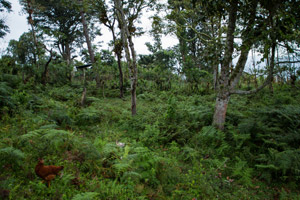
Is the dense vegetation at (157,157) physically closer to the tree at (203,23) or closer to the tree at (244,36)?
the tree at (244,36)

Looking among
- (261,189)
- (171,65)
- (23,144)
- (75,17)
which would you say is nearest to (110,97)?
(23,144)

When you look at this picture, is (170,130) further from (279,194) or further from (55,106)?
(55,106)

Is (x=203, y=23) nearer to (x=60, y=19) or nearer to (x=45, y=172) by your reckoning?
(x=45, y=172)

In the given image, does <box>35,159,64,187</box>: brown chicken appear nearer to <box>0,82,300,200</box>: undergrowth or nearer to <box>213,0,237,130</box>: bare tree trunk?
<box>0,82,300,200</box>: undergrowth

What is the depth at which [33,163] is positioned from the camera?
120 inches

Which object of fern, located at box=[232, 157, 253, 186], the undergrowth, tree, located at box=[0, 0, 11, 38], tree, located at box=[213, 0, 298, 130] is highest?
tree, located at box=[0, 0, 11, 38]

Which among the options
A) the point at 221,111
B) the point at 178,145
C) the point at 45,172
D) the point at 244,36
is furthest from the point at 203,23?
the point at 45,172

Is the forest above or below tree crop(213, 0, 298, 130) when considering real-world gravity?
below

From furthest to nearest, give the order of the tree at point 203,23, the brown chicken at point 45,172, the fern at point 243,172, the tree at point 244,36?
1. the tree at point 203,23
2. the tree at point 244,36
3. the fern at point 243,172
4. the brown chicken at point 45,172

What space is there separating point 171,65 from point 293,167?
76.7ft

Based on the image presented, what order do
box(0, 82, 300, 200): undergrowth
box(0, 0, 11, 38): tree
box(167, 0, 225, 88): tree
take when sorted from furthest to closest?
box(0, 0, 11, 38): tree → box(167, 0, 225, 88): tree → box(0, 82, 300, 200): undergrowth

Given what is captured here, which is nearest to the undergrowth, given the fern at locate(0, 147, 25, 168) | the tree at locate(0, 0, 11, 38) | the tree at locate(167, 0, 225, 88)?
the fern at locate(0, 147, 25, 168)

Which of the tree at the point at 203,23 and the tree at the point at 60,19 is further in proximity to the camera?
the tree at the point at 60,19

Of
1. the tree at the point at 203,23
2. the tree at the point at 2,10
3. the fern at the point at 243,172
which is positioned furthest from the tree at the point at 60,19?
the fern at the point at 243,172
